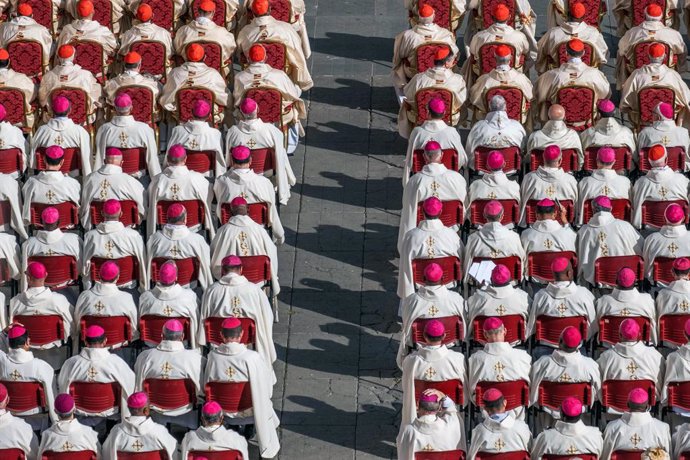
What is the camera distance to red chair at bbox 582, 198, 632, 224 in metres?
24.3

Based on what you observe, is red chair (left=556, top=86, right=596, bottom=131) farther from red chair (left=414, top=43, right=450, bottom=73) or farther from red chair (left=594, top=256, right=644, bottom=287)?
red chair (left=594, top=256, right=644, bottom=287)

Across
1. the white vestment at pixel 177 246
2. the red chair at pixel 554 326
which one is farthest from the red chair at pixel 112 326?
the red chair at pixel 554 326

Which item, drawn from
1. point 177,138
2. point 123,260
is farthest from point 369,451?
point 177,138

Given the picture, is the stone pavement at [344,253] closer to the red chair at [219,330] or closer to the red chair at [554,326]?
the red chair at [219,330]

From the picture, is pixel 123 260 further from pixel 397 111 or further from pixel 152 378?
pixel 397 111

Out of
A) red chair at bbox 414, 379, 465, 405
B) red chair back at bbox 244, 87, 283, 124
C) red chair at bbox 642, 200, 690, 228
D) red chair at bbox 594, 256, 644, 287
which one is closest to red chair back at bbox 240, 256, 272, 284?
red chair at bbox 414, 379, 465, 405

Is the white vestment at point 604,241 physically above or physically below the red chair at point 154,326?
above

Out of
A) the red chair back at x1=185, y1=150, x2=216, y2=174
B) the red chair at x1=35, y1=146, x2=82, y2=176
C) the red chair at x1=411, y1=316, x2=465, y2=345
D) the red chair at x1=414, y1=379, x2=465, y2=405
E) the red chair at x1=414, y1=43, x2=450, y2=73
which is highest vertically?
the red chair at x1=414, y1=43, x2=450, y2=73

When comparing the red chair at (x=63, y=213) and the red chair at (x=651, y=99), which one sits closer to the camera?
the red chair at (x=63, y=213)

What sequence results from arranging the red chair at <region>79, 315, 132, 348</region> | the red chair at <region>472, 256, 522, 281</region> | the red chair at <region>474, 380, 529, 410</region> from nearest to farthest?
the red chair at <region>474, 380, 529, 410</region>
the red chair at <region>79, 315, 132, 348</region>
the red chair at <region>472, 256, 522, 281</region>

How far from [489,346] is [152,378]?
11.7 ft

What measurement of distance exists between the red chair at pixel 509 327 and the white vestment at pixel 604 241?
1.57 meters

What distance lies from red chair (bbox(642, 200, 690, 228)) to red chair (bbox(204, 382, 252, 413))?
5779 mm

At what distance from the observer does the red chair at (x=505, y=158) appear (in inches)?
1000
